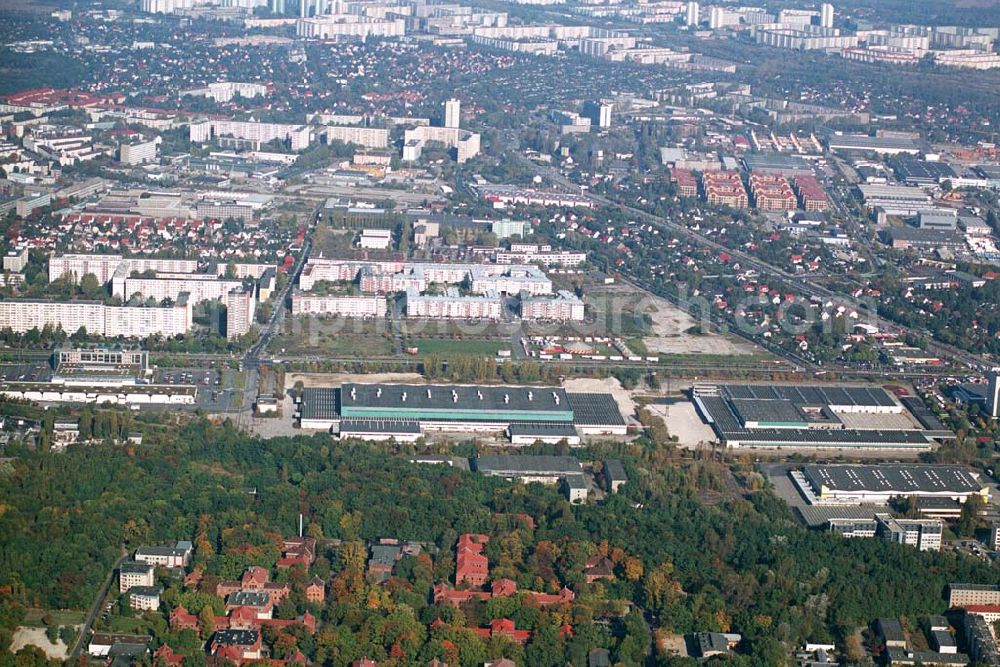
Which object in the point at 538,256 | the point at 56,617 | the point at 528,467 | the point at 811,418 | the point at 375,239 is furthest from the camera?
the point at 375,239

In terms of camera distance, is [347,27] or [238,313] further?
[347,27]

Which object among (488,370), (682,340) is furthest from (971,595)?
(682,340)

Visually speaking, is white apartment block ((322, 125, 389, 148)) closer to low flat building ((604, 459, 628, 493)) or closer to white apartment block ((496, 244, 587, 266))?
white apartment block ((496, 244, 587, 266))

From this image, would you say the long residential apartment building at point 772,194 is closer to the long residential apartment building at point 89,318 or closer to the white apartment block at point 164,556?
the long residential apartment building at point 89,318

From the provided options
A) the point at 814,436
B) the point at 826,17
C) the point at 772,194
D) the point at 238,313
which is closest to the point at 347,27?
the point at 826,17

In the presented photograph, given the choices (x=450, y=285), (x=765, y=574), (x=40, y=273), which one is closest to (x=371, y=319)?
(x=450, y=285)

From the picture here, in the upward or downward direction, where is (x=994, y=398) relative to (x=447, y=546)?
downward

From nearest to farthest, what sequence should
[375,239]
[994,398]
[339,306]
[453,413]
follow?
[453,413]
[994,398]
[339,306]
[375,239]

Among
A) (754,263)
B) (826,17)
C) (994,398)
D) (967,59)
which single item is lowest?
(754,263)

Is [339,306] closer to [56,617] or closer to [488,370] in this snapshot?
[488,370]
